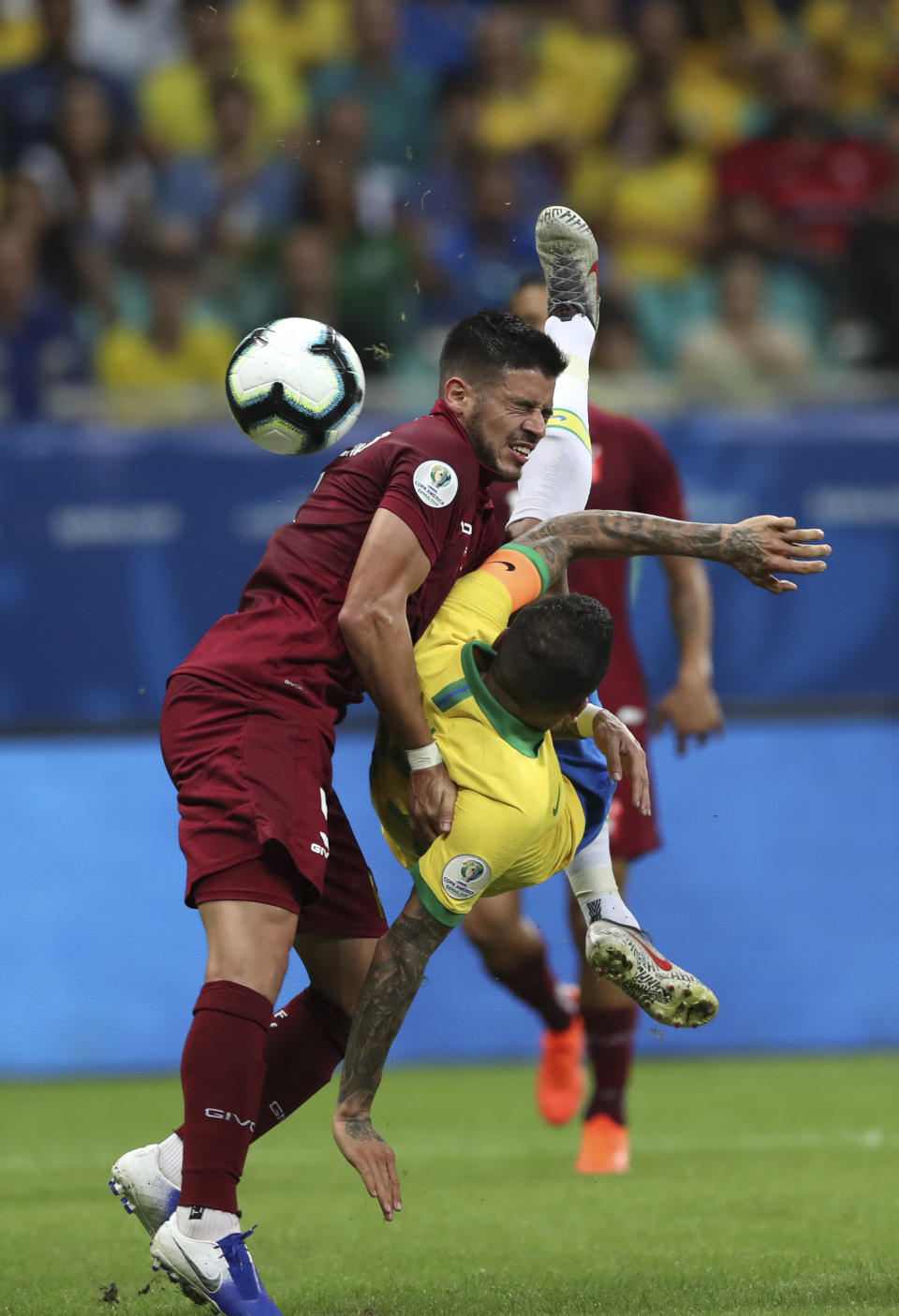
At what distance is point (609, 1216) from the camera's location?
204 inches

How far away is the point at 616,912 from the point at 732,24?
9367mm

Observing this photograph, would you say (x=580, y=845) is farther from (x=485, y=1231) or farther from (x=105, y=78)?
(x=105, y=78)

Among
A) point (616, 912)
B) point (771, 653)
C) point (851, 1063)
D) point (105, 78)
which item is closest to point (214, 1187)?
point (616, 912)

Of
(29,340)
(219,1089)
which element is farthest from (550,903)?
(219,1089)

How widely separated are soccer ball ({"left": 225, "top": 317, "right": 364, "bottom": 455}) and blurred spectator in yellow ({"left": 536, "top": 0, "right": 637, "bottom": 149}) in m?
7.43

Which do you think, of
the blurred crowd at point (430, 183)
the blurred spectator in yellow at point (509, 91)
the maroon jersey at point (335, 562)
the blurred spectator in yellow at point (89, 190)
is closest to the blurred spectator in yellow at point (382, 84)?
the blurred crowd at point (430, 183)

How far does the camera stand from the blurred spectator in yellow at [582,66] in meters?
11.7

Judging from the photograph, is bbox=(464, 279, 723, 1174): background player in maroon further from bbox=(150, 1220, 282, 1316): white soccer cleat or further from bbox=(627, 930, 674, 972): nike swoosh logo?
bbox=(150, 1220, 282, 1316): white soccer cleat

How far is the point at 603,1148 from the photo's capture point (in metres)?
6.04

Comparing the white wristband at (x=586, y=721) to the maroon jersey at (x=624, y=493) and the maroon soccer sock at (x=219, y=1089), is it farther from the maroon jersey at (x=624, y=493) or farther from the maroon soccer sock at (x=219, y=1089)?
the maroon jersey at (x=624, y=493)

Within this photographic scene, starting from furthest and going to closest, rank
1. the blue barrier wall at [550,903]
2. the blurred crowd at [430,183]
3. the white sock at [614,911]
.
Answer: the blurred crowd at [430,183] → the blue barrier wall at [550,903] → the white sock at [614,911]

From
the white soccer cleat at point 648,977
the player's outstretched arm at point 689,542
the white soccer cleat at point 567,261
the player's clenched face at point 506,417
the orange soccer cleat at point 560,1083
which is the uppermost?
the white soccer cleat at point 567,261

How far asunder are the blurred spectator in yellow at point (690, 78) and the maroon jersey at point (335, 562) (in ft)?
26.2

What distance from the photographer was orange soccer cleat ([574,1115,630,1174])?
6.01 metres
